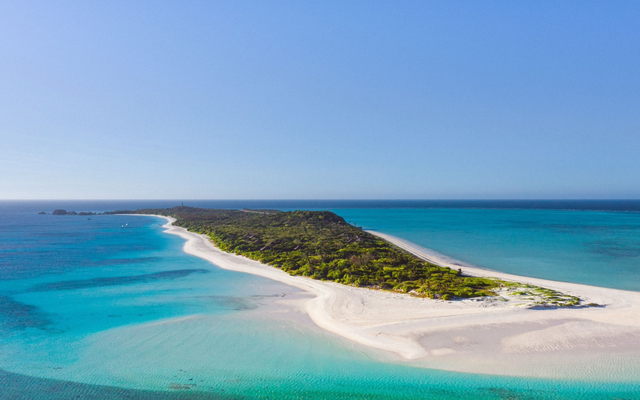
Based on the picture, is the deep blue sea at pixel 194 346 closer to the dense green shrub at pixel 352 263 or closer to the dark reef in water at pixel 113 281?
the dark reef in water at pixel 113 281

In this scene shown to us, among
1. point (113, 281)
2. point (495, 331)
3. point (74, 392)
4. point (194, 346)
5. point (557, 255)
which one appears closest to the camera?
point (74, 392)

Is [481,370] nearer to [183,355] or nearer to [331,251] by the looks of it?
[183,355]

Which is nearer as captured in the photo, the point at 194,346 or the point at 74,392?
the point at 74,392

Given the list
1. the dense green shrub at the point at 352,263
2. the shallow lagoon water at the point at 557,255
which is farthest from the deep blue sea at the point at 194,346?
the dense green shrub at the point at 352,263

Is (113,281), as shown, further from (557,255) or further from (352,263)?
(557,255)

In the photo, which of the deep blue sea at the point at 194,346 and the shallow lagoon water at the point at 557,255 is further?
the shallow lagoon water at the point at 557,255

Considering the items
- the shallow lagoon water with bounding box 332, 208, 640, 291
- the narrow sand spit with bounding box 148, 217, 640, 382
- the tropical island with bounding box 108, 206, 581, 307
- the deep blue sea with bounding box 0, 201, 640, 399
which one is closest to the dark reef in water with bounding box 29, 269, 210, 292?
the deep blue sea with bounding box 0, 201, 640, 399

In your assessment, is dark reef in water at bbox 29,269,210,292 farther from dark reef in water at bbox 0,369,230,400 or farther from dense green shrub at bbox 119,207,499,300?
dark reef in water at bbox 0,369,230,400

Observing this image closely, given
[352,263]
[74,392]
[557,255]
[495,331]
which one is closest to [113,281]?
[74,392]
